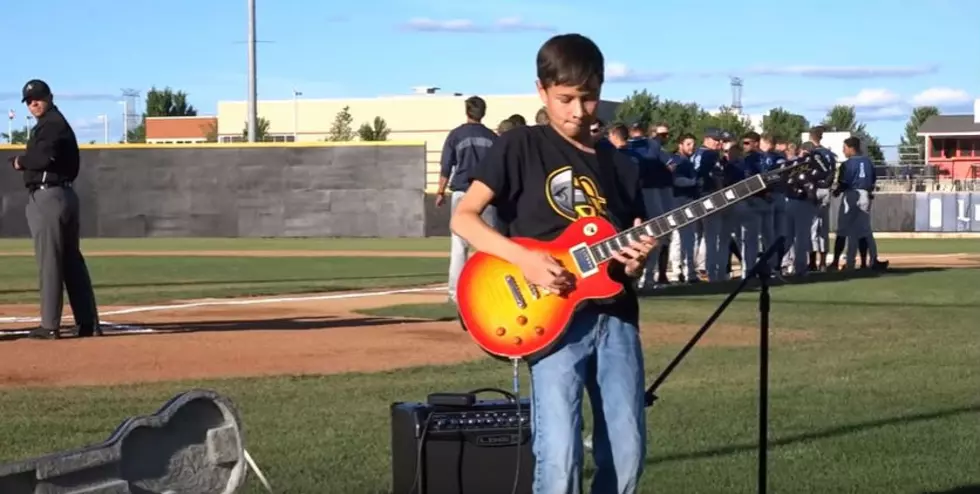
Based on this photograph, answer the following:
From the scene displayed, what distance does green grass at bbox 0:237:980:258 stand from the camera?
3216 cm

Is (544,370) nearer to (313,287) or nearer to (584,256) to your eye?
(584,256)

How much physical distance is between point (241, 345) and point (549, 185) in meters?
7.33

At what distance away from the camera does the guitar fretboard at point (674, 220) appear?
483 cm

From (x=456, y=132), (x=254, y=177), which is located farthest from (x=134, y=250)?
(x=456, y=132)

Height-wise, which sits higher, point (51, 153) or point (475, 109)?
point (475, 109)

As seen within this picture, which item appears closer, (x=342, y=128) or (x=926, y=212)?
(x=926, y=212)

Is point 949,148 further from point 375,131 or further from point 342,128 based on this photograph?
point 375,131

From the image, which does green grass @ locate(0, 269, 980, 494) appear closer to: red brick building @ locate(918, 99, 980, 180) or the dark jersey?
the dark jersey

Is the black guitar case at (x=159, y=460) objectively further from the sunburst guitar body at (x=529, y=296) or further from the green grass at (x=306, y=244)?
the green grass at (x=306, y=244)

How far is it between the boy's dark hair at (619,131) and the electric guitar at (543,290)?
11.6 m

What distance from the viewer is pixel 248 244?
35.0 metres

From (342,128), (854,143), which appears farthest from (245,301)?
(342,128)

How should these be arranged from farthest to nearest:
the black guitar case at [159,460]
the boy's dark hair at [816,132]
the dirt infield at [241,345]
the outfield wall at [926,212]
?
the outfield wall at [926,212] → the boy's dark hair at [816,132] → the dirt infield at [241,345] → the black guitar case at [159,460]

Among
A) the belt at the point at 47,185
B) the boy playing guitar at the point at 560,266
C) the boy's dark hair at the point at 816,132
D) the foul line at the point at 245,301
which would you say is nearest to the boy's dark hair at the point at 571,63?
the boy playing guitar at the point at 560,266
